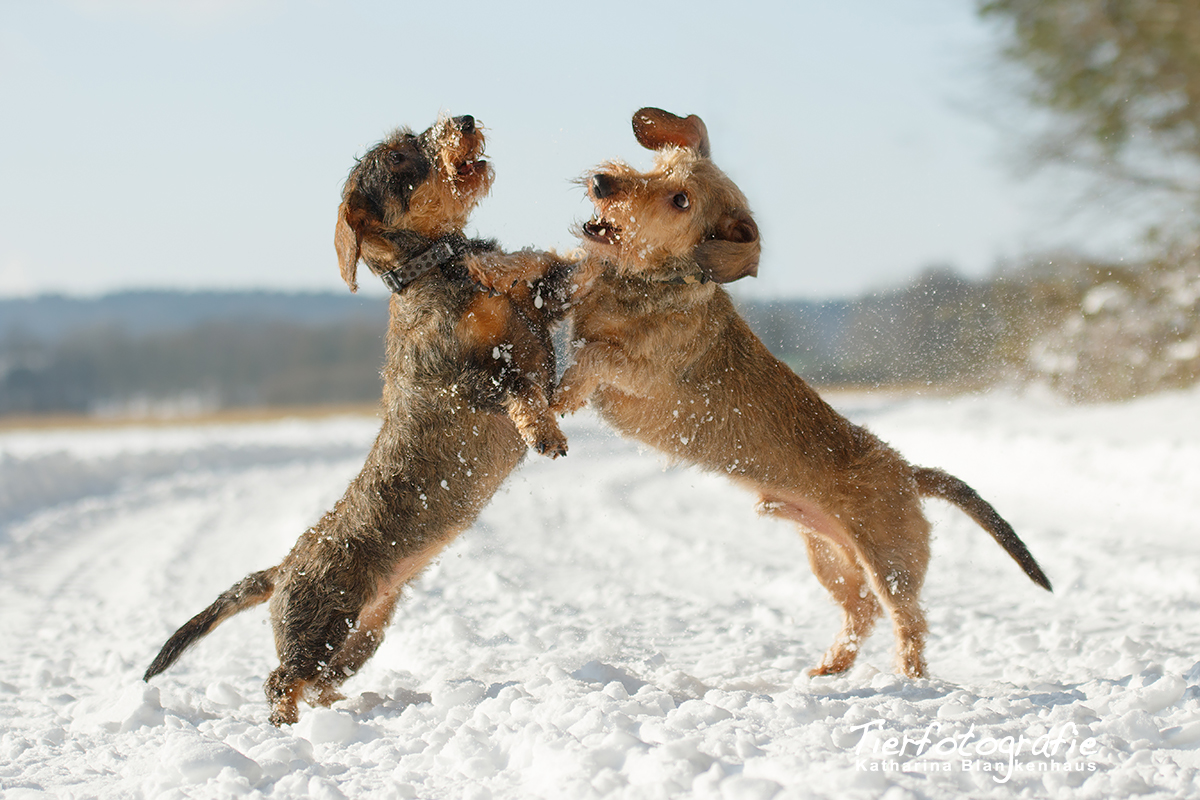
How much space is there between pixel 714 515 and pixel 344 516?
531 cm

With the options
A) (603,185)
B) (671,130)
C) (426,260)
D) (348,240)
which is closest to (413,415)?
(426,260)

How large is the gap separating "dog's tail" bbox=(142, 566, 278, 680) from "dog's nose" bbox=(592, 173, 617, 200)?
6.94 feet

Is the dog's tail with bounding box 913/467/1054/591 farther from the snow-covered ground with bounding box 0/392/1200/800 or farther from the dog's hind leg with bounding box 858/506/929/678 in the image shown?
the snow-covered ground with bounding box 0/392/1200/800

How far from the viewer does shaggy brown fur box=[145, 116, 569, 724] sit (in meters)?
3.60

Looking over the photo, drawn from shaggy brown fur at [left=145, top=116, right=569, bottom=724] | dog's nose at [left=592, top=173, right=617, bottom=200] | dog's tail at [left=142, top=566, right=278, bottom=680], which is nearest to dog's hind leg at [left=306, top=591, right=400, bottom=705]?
shaggy brown fur at [left=145, top=116, right=569, bottom=724]

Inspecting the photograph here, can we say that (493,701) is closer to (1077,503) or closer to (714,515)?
(714,515)

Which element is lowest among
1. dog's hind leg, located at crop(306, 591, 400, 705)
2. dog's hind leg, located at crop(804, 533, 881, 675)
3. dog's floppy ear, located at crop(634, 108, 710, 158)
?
dog's hind leg, located at crop(306, 591, 400, 705)

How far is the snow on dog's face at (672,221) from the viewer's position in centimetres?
356

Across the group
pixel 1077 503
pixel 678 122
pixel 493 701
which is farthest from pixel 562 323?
pixel 1077 503

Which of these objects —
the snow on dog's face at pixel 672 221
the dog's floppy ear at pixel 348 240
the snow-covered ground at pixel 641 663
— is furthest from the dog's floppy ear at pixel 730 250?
the dog's floppy ear at pixel 348 240

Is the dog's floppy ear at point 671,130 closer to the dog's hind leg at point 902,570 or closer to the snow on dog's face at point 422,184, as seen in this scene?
the snow on dog's face at point 422,184

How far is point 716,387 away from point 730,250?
0.65 m

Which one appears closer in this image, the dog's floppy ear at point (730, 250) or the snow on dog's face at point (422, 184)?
the dog's floppy ear at point (730, 250)

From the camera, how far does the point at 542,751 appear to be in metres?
2.66
